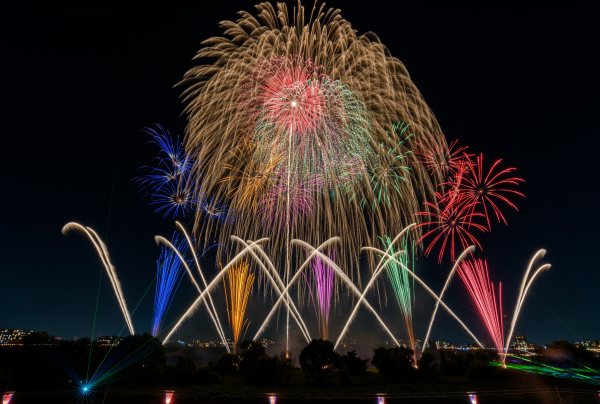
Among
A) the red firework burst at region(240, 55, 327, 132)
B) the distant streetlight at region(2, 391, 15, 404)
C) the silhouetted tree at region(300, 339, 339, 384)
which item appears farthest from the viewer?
the red firework burst at region(240, 55, 327, 132)

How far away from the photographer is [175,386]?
17609mm

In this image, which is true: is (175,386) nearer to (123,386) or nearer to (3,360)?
(123,386)

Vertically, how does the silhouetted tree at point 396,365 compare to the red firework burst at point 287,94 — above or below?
below

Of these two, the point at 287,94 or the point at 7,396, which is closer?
the point at 7,396

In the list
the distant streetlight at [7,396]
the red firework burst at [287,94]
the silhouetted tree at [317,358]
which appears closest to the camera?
the distant streetlight at [7,396]

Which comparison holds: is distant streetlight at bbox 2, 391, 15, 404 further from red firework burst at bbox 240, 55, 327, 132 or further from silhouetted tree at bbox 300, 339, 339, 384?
red firework burst at bbox 240, 55, 327, 132

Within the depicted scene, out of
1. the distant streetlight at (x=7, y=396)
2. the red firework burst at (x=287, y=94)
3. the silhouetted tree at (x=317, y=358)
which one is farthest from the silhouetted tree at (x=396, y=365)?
the distant streetlight at (x=7, y=396)

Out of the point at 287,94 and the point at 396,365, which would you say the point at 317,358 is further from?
the point at 287,94

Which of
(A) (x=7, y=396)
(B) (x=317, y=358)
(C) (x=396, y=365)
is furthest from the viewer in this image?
(B) (x=317, y=358)

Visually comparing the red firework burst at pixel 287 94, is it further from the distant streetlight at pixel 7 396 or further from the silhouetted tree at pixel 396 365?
the distant streetlight at pixel 7 396

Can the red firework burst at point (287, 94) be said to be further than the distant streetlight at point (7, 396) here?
Yes

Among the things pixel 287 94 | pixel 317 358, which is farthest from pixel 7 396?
pixel 287 94

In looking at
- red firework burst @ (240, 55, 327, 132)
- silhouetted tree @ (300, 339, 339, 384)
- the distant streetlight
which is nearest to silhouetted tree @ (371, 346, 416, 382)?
silhouetted tree @ (300, 339, 339, 384)

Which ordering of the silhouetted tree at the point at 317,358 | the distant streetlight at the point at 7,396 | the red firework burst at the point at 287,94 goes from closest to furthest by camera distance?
the distant streetlight at the point at 7,396, the silhouetted tree at the point at 317,358, the red firework burst at the point at 287,94
